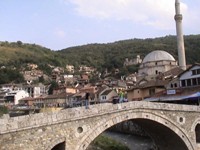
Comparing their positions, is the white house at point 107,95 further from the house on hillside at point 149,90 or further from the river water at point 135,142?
the river water at point 135,142

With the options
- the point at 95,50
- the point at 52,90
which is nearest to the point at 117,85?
the point at 52,90

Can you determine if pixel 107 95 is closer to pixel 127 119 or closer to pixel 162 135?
pixel 162 135

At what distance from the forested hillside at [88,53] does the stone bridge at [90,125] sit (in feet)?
210

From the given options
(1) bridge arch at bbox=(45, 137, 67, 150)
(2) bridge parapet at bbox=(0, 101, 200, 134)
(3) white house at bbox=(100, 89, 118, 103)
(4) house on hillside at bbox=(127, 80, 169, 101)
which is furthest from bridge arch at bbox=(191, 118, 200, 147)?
(3) white house at bbox=(100, 89, 118, 103)

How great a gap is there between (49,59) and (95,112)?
95.9 metres

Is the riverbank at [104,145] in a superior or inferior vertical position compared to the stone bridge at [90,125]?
inferior

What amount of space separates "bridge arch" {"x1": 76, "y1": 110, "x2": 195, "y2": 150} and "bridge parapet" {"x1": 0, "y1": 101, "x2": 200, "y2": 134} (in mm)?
348

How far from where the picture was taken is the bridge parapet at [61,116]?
1196cm

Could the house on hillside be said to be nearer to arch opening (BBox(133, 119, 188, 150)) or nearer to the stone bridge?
arch opening (BBox(133, 119, 188, 150))

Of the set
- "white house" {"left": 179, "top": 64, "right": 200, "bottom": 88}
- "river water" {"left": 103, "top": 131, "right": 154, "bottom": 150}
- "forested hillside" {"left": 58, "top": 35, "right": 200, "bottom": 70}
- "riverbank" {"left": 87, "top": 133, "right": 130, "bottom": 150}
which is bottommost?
"river water" {"left": 103, "top": 131, "right": 154, "bottom": 150}

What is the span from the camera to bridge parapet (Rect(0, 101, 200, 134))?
12.0m

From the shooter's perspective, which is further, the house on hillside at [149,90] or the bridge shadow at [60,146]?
the house on hillside at [149,90]

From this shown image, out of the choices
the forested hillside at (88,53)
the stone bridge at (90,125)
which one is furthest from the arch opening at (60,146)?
the forested hillside at (88,53)

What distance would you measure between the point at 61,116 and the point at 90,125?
1.56 m
